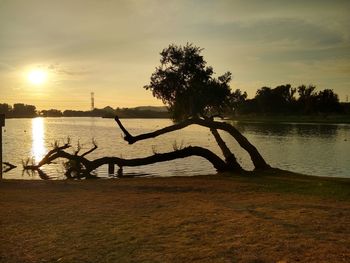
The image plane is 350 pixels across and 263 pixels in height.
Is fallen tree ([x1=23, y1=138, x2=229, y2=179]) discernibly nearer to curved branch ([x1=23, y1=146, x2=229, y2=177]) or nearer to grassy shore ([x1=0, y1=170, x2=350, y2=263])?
curved branch ([x1=23, y1=146, x2=229, y2=177])

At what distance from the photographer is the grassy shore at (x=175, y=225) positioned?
7.98 metres

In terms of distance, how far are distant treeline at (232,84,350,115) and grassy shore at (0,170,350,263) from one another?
14608 cm

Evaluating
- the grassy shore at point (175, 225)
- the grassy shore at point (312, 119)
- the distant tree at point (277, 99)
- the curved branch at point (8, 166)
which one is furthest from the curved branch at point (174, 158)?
the distant tree at point (277, 99)

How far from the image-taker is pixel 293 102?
582 ft

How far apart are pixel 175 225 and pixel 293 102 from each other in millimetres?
176288

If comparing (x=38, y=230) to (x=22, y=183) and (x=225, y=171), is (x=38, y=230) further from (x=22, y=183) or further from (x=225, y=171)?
(x=225, y=171)

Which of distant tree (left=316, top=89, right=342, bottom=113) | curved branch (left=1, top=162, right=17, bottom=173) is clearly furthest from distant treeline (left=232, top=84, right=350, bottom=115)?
curved branch (left=1, top=162, right=17, bottom=173)

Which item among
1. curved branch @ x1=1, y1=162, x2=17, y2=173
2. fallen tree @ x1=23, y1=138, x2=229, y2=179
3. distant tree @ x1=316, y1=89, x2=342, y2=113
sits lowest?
curved branch @ x1=1, y1=162, x2=17, y2=173

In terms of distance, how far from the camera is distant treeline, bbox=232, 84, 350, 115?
15388 centimetres

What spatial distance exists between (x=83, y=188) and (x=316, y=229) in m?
10.8

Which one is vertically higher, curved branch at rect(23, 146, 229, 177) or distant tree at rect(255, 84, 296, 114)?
distant tree at rect(255, 84, 296, 114)

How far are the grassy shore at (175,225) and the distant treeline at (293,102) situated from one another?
14608 centimetres

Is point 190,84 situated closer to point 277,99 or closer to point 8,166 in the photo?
point 8,166

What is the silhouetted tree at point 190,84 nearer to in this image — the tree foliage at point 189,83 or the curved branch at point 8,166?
the tree foliage at point 189,83
